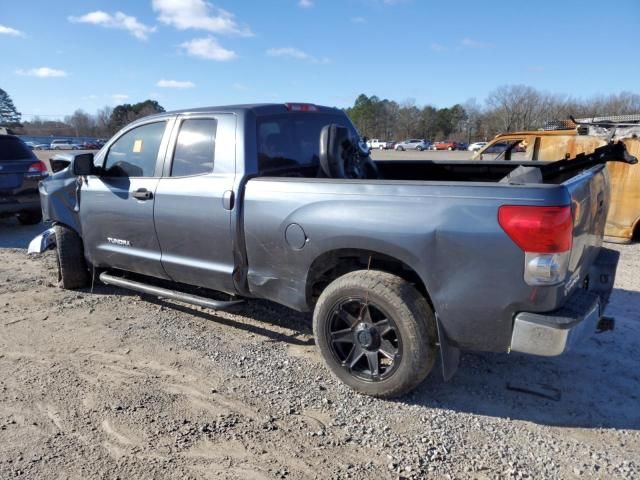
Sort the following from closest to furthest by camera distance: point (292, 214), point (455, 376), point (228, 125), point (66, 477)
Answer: point (66, 477), point (292, 214), point (455, 376), point (228, 125)

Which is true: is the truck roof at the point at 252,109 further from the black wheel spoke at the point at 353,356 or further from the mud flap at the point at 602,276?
the mud flap at the point at 602,276

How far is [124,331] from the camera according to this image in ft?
14.5

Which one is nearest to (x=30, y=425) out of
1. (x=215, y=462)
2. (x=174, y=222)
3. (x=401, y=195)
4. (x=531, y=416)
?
(x=215, y=462)

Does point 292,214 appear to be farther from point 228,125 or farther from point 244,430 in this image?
point 244,430

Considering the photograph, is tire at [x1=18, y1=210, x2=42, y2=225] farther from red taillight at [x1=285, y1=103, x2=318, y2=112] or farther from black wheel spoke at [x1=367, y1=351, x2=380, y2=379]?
black wheel spoke at [x1=367, y1=351, x2=380, y2=379]

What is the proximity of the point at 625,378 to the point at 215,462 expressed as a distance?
2839 millimetres

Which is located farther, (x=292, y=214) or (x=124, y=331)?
(x=124, y=331)

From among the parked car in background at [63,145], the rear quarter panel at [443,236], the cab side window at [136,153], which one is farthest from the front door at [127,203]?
the parked car in background at [63,145]

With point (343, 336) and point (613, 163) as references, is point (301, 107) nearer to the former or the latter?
point (343, 336)

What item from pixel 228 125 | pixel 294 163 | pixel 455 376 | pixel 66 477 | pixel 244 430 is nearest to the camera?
pixel 66 477

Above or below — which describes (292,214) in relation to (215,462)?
above

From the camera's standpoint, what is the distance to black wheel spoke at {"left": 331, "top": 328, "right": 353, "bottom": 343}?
335cm

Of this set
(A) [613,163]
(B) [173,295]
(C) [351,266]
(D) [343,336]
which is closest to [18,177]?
(B) [173,295]

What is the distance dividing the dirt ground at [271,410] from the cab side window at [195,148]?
1.42 m
